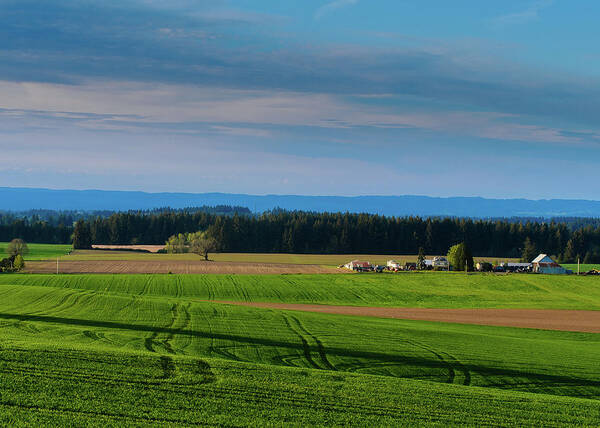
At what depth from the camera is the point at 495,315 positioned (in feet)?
203

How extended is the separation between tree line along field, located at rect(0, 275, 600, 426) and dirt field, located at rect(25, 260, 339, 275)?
155ft

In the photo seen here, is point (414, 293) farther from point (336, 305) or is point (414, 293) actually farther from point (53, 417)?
point (53, 417)

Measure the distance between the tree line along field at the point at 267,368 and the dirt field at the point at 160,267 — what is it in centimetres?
4716

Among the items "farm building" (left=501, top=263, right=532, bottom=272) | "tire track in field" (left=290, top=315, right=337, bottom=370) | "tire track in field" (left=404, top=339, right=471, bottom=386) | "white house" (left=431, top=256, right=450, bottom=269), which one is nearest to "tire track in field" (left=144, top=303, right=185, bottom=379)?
"tire track in field" (left=290, top=315, right=337, bottom=370)

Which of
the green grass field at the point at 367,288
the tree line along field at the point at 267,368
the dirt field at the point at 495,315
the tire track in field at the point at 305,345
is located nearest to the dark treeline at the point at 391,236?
the green grass field at the point at 367,288

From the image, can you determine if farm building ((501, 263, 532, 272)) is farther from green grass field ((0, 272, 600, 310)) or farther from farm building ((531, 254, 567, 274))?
green grass field ((0, 272, 600, 310))

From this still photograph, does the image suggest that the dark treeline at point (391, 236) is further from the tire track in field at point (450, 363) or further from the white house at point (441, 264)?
the tire track in field at point (450, 363)

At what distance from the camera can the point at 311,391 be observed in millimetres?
21219

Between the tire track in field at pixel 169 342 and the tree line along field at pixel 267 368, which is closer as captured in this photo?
the tree line along field at pixel 267 368

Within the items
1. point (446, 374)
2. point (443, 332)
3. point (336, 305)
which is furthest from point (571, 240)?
point (446, 374)

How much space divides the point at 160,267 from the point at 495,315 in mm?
65221

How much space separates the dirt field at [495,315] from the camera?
2168 inches

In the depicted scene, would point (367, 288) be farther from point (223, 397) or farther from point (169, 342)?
point (223, 397)

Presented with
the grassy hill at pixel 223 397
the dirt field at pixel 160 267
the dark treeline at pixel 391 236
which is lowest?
the dirt field at pixel 160 267
